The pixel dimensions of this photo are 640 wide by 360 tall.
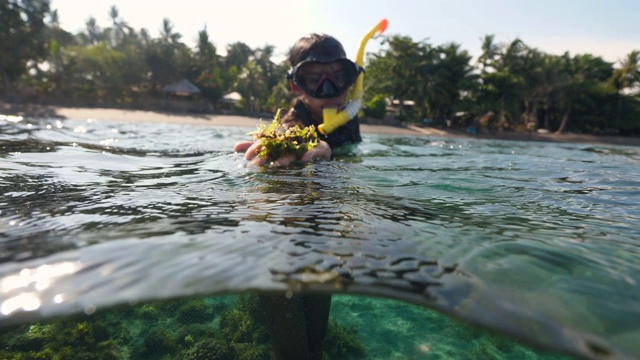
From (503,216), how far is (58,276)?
2.58 metres

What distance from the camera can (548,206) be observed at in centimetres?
280

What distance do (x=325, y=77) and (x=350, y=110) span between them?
2.29ft

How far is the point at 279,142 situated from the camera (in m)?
4.19

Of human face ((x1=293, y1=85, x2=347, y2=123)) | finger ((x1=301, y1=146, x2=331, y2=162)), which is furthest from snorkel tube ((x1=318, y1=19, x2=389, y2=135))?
finger ((x1=301, y1=146, x2=331, y2=162))

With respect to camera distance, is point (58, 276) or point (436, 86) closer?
A: point (58, 276)

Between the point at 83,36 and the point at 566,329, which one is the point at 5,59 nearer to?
the point at 83,36

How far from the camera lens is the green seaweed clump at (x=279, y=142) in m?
4.14

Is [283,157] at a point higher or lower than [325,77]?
lower

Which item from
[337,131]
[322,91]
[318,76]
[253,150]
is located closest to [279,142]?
[253,150]

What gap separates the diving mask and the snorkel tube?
12.4 inches

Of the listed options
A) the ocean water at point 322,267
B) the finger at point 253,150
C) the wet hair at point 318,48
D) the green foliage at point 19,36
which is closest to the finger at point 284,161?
the finger at point 253,150

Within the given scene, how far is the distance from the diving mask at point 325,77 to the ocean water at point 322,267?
276cm

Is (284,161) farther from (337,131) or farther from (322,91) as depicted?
(337,131)

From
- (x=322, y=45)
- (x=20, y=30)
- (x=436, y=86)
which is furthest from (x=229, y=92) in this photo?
(x=322, y=45)
